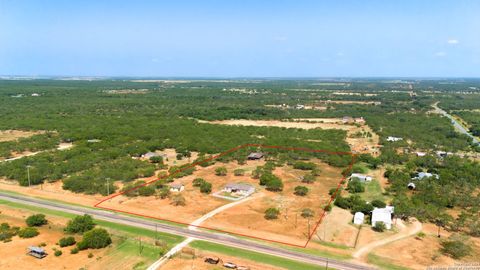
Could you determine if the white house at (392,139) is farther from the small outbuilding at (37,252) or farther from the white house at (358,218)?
the small outbuilding at (37,252)

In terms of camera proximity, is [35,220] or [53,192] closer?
[35,220]

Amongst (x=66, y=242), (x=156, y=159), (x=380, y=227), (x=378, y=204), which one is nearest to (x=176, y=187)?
(x=156, y=159)

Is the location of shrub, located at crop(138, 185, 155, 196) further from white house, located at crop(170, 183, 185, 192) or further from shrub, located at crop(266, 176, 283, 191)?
shrub, located at crop(266, 176, 283, 191)

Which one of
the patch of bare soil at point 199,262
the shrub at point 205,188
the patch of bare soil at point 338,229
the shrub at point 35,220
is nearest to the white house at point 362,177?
the patch of bare soil at point 338,229

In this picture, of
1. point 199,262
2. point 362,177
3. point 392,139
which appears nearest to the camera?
point 199,262

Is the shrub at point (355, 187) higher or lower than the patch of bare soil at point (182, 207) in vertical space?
higher

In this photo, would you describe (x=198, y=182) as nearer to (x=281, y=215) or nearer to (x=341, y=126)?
(x=281, y=215)

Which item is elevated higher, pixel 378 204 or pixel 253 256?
pixel 378 204
